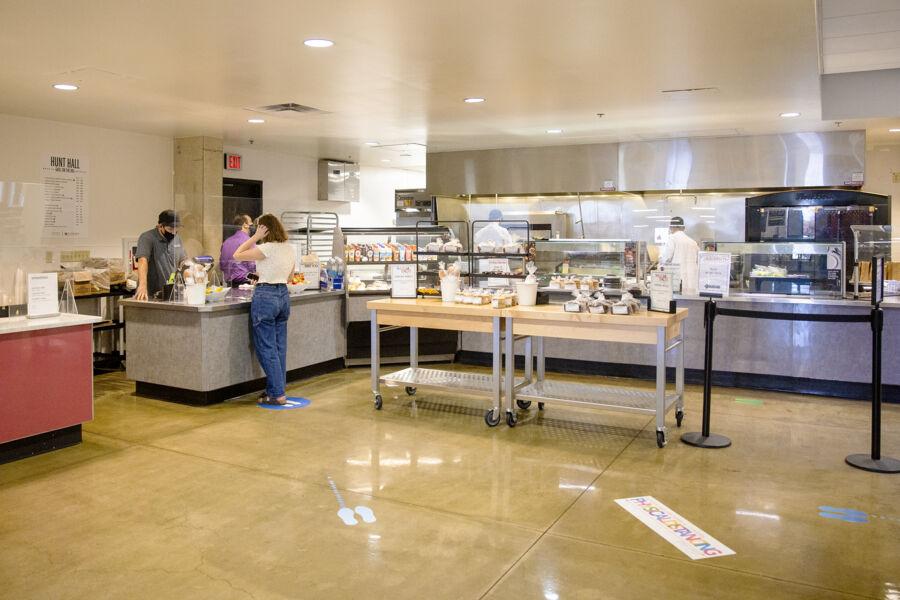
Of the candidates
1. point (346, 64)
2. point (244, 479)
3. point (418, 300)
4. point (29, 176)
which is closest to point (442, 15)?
point (346, 64)

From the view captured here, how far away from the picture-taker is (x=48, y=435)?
477 cm

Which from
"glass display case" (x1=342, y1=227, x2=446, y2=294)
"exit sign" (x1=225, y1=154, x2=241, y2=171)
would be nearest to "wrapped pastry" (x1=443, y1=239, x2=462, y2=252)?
"glass display case" (x1=342, y1=227, x2=446, y2=294)

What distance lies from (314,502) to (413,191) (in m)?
7.99

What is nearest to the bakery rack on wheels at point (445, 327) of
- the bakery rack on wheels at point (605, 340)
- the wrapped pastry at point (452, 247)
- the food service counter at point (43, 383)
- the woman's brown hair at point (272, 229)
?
the bakery rack on wheels at point (605, 340)

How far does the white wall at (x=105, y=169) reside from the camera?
7.60m

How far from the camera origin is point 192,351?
594cm

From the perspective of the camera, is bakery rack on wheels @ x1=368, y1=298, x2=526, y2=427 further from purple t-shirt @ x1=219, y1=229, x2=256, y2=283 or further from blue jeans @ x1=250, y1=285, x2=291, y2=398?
purple t-shirt @ x1=219, y1=229, x2=256, y2=283

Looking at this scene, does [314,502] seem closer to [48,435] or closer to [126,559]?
[126,559]

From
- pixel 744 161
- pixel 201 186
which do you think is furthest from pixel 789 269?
pixel 201 186

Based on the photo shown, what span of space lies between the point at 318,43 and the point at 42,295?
2.59 m

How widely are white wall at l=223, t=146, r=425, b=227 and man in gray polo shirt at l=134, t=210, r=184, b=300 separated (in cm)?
315

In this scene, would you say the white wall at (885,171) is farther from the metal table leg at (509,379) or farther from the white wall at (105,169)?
the white wall at (105,169)

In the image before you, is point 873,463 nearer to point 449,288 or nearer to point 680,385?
point 680,385

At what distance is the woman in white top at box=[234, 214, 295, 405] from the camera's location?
5.88m
